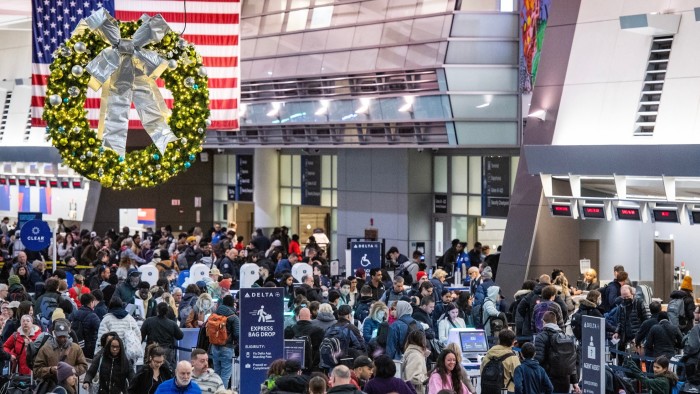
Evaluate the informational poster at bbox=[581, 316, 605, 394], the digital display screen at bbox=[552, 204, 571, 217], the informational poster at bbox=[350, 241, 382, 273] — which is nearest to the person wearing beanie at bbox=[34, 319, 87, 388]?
the informational poster at bbox=[581, 316, 605, 394]

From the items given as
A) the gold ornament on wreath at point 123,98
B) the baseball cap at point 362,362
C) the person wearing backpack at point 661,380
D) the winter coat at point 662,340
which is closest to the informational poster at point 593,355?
the person wearing backpack at point 661,380

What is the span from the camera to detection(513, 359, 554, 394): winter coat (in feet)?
46.1

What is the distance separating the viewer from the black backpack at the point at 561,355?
1541 cm

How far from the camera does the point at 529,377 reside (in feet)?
46.1

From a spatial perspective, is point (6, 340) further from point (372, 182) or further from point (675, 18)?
point (372, 182)

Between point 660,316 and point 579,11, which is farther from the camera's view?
point 579,11

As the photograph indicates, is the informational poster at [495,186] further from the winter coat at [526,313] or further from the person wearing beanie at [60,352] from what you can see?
the person wearing beanie at [60,352]

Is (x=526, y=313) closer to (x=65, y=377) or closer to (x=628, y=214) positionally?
(x=628, y=214)

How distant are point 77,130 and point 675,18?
10462 mm

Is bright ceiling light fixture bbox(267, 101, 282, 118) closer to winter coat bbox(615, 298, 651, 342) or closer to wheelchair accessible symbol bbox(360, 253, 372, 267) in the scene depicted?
wheelchair accessible symbol bbox(360, 253, 372, 267)

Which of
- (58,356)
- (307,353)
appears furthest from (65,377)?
(307,353)

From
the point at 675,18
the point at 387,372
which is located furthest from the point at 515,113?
the point at 387,372

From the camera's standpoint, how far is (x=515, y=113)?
31438 millimetres

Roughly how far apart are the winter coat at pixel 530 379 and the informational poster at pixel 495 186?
61.9 feet
